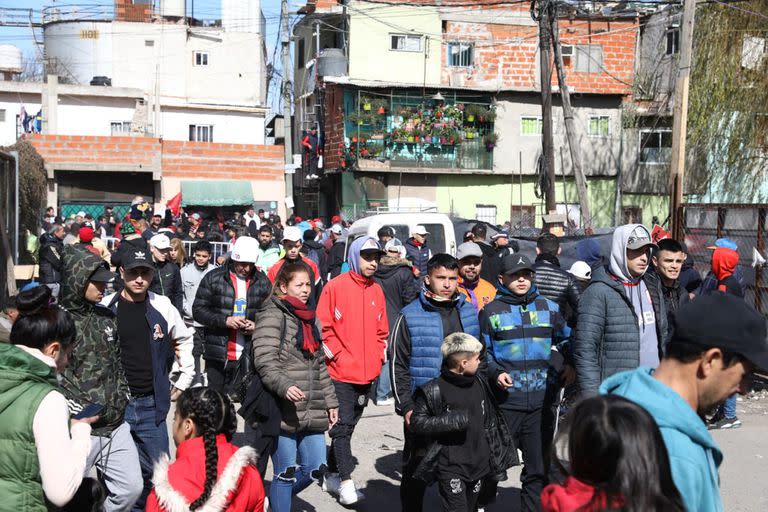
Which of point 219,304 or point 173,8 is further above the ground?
point 173,8

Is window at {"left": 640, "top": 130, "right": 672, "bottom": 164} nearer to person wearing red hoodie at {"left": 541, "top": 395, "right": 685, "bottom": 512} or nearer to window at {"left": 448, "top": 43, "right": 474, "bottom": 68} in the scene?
window at {"left": 448, "top": 43, "right": 474, "bottom": 68}

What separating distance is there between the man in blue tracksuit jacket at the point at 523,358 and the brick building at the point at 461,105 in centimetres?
3104

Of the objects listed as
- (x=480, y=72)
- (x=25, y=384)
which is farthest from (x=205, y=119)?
(x=25, y=384)

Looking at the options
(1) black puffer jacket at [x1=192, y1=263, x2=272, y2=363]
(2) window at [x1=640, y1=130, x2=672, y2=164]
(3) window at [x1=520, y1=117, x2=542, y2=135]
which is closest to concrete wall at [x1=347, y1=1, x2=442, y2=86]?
(3) window at [x1=520, y1=117, x2=542, y2=135]

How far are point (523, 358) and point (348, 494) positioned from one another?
2.05m

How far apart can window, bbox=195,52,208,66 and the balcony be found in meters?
18.3

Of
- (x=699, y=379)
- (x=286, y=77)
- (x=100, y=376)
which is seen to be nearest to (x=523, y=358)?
(x=100, y=376)

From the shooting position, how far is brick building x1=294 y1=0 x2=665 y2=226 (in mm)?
37625

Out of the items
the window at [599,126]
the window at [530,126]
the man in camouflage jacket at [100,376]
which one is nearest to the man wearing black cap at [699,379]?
the man in camouflage jacket at [100,376]

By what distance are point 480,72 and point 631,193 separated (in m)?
8.58

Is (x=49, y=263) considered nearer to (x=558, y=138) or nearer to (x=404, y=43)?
(x=404, y=43)

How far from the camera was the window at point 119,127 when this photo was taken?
46188 mm

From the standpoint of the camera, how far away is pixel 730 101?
26.8m

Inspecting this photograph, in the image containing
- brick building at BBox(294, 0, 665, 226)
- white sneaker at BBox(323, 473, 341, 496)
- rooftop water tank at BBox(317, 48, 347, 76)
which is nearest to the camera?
white sneaker at BBox(323, 473, 341, 496)
